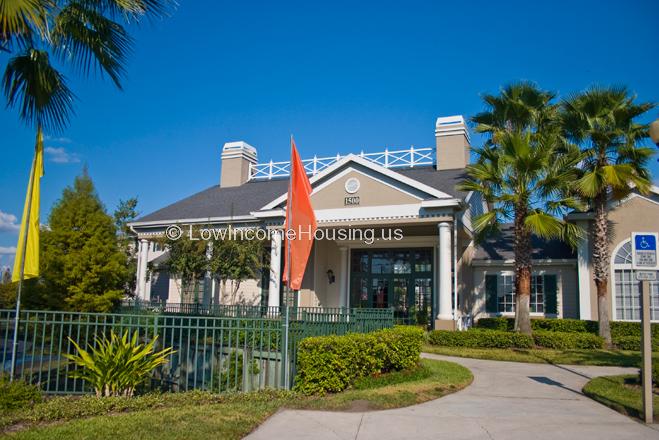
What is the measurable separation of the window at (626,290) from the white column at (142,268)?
1874 cm

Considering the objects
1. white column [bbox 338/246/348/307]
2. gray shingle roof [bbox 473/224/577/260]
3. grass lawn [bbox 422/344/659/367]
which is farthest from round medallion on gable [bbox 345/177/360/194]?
grass lawn [bbox 422/344/659/367]

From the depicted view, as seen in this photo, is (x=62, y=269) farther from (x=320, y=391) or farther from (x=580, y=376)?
(x=580, y=376)

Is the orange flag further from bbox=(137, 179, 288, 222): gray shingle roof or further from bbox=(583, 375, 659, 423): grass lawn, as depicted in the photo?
bbox=(137, 179, 288, 222): gray shingle roof

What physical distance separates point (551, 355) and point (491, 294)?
6879mm

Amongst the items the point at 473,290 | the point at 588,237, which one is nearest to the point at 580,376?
the point at 588,237

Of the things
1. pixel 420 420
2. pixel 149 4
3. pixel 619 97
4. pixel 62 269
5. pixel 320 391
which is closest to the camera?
pixel 420 420

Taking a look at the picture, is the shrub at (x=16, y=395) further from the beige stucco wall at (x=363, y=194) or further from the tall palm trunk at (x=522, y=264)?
the tall palm trunk at (x=522, y=264)

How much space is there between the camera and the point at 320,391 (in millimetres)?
8609

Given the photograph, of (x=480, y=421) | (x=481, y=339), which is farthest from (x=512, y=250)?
(x=480, y=421)

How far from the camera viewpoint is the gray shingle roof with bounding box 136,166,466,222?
74.0 ft

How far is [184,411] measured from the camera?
7332mm

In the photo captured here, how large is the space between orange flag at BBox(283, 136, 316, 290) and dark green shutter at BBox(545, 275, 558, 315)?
548 inches

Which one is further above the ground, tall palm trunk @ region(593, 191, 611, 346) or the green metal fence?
tall palm trunk @ region(593, 191, 611, 346)

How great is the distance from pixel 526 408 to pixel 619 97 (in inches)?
483
